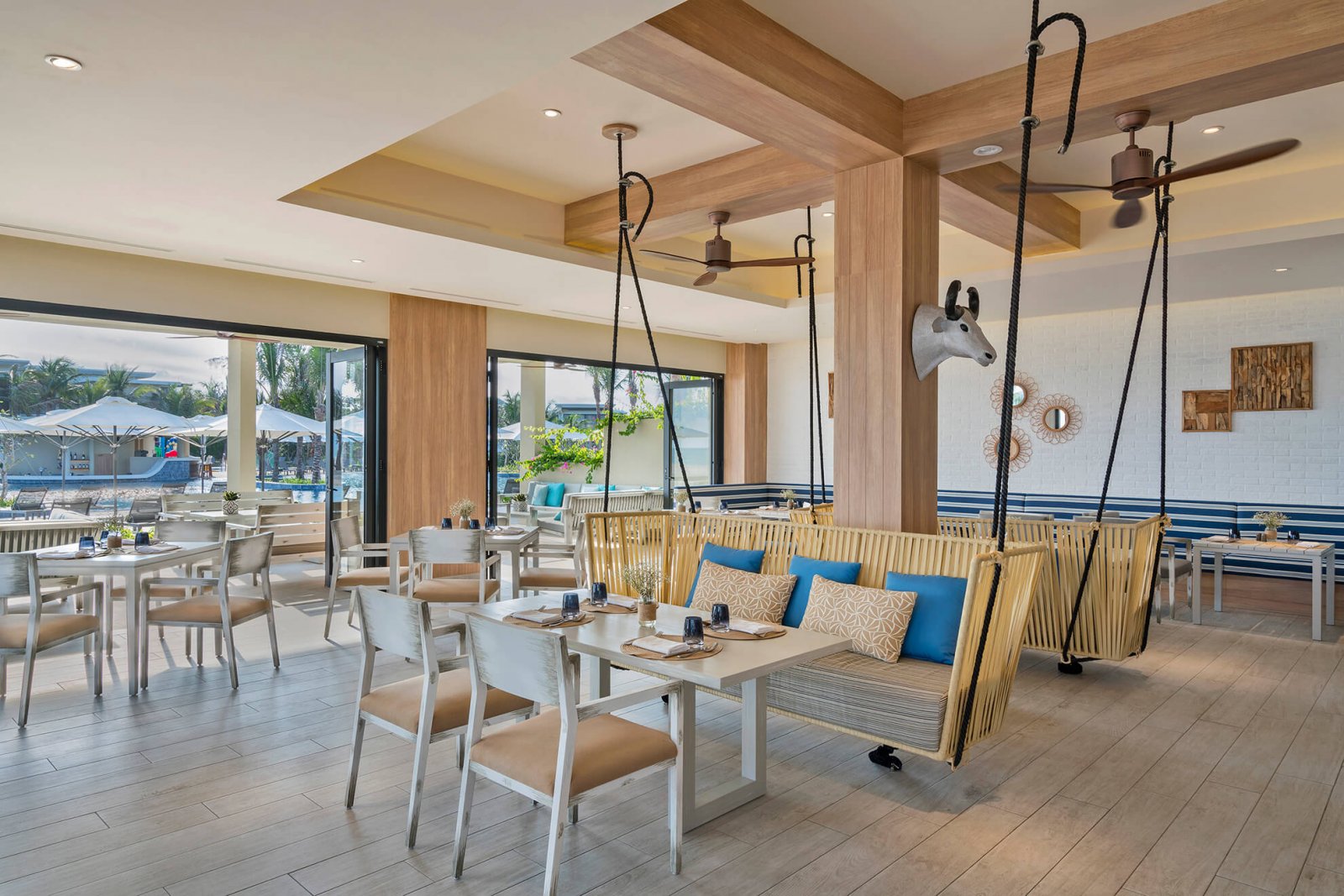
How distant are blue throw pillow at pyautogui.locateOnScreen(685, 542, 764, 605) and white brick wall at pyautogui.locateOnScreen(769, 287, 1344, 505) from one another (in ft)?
20.4

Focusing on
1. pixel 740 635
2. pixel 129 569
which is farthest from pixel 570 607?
pixel 129 569

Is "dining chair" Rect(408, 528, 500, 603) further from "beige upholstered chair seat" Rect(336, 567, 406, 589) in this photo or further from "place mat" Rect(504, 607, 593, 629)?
"place mat" Rect(504, 607, 593, 629)

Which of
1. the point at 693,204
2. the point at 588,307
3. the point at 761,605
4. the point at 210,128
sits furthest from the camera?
the point at 588,307

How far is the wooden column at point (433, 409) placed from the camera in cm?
792

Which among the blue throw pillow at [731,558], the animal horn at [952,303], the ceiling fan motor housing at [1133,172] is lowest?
the blue throw pillow at [731,558]

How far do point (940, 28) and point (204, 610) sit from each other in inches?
200

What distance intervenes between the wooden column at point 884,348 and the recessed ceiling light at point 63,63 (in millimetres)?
3627

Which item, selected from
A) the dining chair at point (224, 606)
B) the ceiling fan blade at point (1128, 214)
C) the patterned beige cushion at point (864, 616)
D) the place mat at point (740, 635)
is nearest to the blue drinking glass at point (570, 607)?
the place mat at point (740, 635)

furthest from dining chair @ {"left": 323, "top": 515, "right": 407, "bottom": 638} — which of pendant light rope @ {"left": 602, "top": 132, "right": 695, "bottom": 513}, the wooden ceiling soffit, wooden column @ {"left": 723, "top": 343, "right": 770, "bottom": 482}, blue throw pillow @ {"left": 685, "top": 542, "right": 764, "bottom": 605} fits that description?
wooden column @ {"left": 723, "top": 343, "right": 770, "bottom": 482}

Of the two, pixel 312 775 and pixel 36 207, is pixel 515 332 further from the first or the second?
pixel 312 775

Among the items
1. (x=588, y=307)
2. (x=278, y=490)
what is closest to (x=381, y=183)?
(x=588, y=307)

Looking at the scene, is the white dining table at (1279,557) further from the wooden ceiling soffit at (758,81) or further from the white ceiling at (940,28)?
the wooden ceiling soffit at (758,81)

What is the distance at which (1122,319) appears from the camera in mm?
8742

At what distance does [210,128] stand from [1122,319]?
872 cm
